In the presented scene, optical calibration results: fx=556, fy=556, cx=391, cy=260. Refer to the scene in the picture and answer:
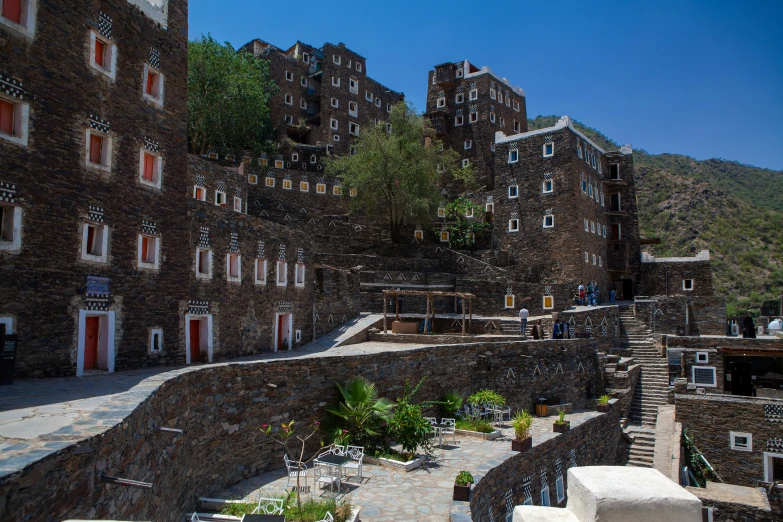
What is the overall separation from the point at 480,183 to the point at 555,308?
70.8 ft

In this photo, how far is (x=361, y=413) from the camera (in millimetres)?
13531

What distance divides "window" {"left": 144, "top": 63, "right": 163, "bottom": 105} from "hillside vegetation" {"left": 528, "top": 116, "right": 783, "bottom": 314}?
51.9 metres

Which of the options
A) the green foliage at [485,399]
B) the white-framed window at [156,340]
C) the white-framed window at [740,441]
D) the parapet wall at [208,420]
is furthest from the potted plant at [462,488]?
the white-framed window at [740,441]

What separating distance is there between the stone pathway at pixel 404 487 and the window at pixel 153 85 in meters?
9.97

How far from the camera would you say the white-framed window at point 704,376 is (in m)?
28.5

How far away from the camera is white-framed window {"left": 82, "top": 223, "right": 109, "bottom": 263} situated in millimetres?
12484

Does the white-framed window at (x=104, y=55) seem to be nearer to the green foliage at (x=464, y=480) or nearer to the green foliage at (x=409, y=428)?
the green foliage at (x=409, y=428)

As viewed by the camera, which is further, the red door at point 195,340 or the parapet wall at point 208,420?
the red door at point 195,340

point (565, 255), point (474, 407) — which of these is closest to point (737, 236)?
point (565, 255)

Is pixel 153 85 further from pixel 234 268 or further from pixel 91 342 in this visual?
pixel 91 342

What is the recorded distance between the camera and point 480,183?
161 feet

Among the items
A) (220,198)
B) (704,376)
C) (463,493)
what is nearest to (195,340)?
(463,493)

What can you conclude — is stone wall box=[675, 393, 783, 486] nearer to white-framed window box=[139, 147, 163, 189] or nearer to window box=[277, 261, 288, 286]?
window box=[277, 261, 288, 286]

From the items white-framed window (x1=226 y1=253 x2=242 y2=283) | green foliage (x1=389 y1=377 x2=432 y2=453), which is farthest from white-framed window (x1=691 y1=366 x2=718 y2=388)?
white-framed window (x1=226 y1=253 x2=242 y2=283)
